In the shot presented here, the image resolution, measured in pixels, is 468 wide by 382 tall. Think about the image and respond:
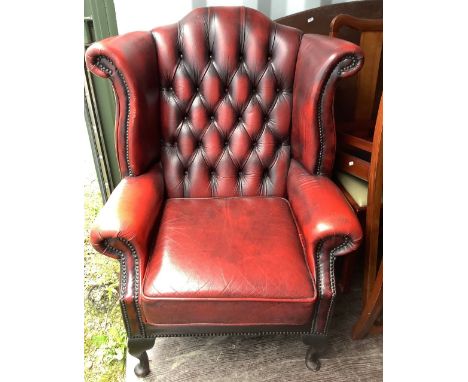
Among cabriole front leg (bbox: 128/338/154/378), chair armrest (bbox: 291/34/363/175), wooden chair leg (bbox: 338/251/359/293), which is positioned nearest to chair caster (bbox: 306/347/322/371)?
wooden chair leg (bbox: 338/251/359/293)

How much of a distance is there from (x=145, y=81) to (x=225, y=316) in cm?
85

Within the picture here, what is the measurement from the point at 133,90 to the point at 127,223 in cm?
46

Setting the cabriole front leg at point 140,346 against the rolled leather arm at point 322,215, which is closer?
the rolled leather arm at point 322,215

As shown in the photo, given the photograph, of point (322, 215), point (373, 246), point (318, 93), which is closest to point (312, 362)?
point (373, 246)

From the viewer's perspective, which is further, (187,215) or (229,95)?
(229,95)

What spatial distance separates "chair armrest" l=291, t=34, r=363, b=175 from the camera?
109 cm

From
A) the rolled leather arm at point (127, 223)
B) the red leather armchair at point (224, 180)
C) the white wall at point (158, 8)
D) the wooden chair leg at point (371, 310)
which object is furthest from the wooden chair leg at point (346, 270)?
the white wall at point (158, 8)

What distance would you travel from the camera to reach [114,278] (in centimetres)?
159

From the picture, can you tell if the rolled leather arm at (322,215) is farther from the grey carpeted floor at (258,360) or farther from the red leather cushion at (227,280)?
the grey carpeted floor at (258,360)

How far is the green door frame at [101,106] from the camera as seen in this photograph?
1.46 metres

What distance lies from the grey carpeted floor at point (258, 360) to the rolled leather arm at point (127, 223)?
486 mm

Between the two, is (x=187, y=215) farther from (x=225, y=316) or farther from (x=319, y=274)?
(x=319, y=274)

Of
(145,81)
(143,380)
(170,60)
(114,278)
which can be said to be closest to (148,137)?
(145,81)
